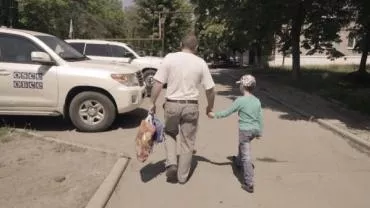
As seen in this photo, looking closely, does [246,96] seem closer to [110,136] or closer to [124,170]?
[124,170]

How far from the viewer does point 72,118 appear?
10.1 meters

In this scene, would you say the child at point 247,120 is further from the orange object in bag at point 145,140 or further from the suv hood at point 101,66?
the suv hood at point 101,66

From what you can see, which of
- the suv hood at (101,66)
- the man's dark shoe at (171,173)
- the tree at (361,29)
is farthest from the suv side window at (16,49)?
the tree at (361,29)

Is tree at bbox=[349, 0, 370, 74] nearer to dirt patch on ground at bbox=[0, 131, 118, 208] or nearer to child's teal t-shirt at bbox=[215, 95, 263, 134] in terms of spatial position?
child's teal t-shirt at bbox=[215, 95, 263, 134]

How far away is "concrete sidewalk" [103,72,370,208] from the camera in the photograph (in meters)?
6.31

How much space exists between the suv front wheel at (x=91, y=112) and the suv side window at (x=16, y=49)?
1204 millimetres

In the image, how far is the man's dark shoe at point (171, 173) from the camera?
6.93 m

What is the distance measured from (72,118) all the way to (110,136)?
873 mm

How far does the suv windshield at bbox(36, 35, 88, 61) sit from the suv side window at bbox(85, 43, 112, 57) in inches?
261

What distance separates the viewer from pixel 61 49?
1077 centimetres

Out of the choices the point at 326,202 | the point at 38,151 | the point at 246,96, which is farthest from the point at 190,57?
the point at 38,151

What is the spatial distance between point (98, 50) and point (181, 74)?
11770mm

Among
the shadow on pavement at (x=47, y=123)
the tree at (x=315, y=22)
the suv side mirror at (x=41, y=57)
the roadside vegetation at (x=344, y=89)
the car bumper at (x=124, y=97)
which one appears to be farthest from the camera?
the tree at (x=315, y=22)

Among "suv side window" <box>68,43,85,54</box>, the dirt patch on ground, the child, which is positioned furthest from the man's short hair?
"suv side window" <box>68,43,85,54</box>
